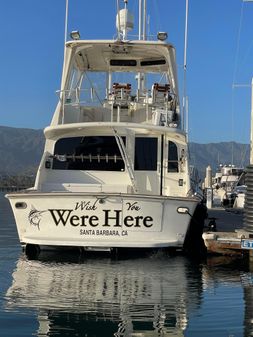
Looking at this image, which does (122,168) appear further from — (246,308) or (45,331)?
(45,331)

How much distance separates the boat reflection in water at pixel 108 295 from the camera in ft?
22.0

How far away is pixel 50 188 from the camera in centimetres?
1354

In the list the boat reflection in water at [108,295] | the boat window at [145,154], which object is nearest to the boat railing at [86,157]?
the boat window at [145,154]

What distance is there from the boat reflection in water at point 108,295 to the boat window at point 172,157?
2.88 meters

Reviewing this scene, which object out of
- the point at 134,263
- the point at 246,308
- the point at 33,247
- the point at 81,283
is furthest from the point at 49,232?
the point at 246,308

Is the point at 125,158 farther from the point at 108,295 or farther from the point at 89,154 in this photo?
the point at 108,295

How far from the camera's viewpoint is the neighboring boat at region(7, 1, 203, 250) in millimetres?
11508

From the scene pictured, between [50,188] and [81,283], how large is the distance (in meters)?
4.69

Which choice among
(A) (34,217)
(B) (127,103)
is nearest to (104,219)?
(A) (34,217)

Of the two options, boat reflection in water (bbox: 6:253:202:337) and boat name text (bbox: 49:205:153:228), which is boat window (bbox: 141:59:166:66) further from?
boat reflection in water (bbox: 6:253:202:337)

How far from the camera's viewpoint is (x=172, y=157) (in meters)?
13.9

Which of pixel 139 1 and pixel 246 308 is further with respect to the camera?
pixel 139 1

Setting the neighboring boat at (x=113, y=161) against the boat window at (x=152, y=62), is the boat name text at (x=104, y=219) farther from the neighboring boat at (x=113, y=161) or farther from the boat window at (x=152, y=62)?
the boat window at (x=152, y=62)

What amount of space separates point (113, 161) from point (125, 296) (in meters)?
6.07
